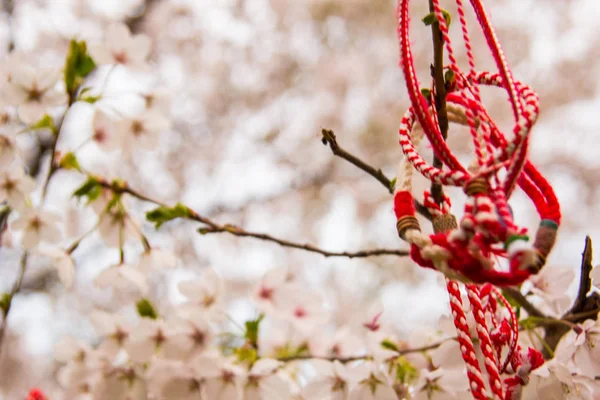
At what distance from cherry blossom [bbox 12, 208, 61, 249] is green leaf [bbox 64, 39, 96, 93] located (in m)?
0.16

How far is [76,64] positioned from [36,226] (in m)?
0.21

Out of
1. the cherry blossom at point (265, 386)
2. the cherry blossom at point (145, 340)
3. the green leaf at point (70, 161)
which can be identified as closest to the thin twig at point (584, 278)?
the cherry blossom at point (265, 386)

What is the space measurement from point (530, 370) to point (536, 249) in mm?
142

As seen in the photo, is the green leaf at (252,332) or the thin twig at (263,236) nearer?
the thin twig at (263,236)

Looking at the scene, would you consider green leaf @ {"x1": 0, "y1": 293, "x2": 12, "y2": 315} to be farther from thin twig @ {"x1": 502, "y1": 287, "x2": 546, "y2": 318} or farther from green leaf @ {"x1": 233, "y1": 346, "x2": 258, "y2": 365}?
thin twig @ {"x1": 502, "y1": 287, "x2": 546, "y2": 318}

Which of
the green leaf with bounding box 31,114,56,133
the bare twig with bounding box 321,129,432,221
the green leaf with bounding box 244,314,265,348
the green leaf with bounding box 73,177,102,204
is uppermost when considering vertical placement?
the green leaf with bounding box 31,114,56,133

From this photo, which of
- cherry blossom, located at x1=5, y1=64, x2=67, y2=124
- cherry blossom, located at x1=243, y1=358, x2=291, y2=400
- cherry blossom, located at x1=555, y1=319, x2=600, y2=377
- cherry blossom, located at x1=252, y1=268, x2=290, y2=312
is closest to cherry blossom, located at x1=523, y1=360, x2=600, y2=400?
cherry blossom, located at x1=555, y1=319, x2=600, y2=377

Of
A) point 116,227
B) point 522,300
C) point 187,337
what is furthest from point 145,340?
point 522,300

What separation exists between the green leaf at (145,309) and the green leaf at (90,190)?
0.46ft

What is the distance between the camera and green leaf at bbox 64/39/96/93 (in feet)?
1.71

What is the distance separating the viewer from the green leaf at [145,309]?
533 mm

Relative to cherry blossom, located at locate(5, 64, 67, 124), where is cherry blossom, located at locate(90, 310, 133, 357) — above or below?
below

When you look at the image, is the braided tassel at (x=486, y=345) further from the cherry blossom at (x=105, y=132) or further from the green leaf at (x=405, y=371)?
the cherry blossom at (x=105, y=132)

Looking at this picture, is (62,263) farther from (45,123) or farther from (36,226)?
(45,123)
